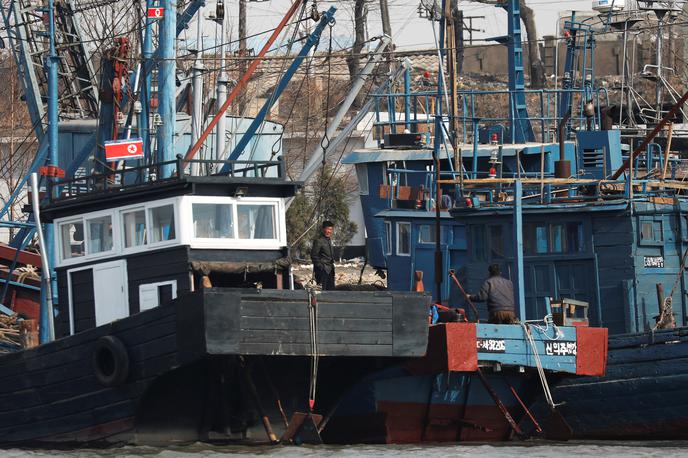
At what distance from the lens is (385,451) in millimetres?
18141

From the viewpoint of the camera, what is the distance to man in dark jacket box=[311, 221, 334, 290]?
20547mm

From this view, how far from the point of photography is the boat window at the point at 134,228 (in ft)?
60.0

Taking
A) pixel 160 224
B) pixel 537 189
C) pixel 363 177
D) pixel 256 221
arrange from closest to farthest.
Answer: pixel 160 224 < pixel 256 221 < pixel 537 189 < pixel 363 177

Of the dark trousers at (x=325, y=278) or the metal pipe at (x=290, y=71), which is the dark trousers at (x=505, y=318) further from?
the metal pipe at (x=290, y=71)

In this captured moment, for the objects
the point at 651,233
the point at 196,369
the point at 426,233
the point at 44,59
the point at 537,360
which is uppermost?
the point at 44,59

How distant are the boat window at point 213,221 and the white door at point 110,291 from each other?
3.75 feet

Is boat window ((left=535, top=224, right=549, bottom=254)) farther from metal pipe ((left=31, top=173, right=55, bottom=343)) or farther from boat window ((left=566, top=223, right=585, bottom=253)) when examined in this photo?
metal pipe ((left=31, top=173, right=55, bottom=343))

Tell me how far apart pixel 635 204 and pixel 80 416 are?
8.77 metres

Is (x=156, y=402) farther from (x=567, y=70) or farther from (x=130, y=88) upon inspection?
(x=567, y=70)

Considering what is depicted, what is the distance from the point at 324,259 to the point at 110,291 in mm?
3471

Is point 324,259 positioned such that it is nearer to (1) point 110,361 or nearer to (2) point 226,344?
(1) point 110,361

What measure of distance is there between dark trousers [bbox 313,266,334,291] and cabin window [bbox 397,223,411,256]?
201 inches

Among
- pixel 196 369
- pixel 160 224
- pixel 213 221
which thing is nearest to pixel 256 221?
pixel 213 221

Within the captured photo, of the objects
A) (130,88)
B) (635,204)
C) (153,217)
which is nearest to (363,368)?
(153,217)
